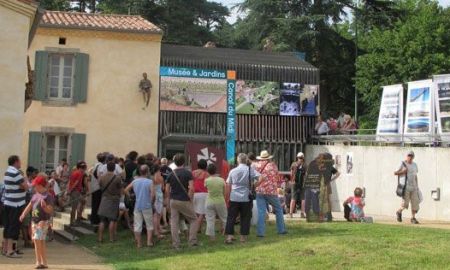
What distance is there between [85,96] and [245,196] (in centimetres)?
1318

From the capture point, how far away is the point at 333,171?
51.1ft

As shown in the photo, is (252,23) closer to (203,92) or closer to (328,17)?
(328,17)

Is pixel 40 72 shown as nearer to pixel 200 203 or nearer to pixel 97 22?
pixel 97 22

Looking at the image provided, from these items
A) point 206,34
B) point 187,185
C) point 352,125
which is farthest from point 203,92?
point 206,34

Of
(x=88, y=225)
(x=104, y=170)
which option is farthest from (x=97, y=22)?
(x=104, y=170)

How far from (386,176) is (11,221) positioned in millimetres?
13974

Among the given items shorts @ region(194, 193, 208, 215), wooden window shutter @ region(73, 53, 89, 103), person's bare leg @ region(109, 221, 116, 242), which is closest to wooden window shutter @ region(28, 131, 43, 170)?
wooden window shutter @ region(73, 53, 89, 103)

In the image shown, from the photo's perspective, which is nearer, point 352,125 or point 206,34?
point 352,125

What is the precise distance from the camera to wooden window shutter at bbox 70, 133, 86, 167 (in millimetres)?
23516

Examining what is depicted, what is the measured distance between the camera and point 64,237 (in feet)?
50.6

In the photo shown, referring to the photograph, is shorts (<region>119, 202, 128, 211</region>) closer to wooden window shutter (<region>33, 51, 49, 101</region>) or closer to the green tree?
wooden window shutter (<region>33, 51, 49, 101</region>)

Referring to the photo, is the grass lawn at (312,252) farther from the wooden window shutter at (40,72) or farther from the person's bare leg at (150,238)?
the wooden window shutter at (40,72)

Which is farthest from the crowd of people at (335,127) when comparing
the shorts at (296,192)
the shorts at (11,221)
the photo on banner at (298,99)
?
the shorts at (11,221)

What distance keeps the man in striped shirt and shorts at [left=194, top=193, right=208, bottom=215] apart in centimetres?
329
